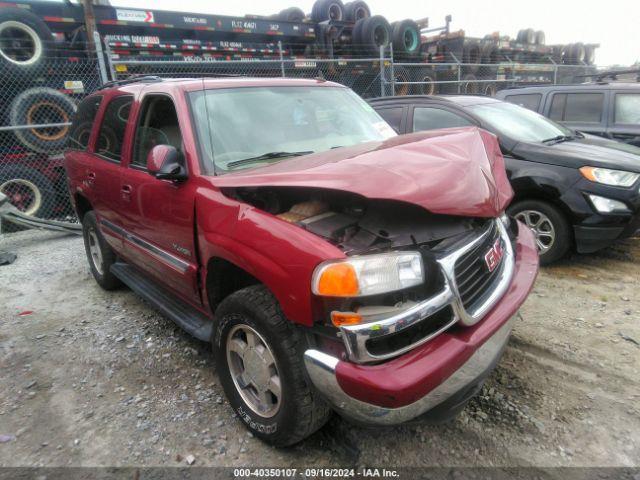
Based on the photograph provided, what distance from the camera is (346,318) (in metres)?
1.75

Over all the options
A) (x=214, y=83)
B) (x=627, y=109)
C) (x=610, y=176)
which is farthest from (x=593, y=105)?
(x=214, y=83)

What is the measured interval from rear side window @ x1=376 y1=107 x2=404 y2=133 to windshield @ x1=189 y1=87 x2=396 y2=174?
6.79 feet

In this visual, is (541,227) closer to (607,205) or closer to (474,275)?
(607,205)

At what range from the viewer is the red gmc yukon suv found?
177 cm

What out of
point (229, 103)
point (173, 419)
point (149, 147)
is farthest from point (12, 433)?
point (229, 103)

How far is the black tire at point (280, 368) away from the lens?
1.99 meters

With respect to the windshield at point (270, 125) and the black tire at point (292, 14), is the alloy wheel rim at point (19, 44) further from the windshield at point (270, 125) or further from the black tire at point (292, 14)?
the black tire at point (292, 14)

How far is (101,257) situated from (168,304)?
64.4 inches

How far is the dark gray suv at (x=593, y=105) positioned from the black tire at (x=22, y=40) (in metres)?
7.57

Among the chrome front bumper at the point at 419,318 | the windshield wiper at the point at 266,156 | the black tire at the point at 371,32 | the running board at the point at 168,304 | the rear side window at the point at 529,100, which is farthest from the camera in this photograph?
the black tire at the point at 371,32

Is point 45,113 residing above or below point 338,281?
above

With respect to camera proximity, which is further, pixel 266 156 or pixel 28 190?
pixel 28 190

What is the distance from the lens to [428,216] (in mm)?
2123

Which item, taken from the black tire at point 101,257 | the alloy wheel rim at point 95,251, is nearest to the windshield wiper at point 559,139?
the black tire at point 101,257
